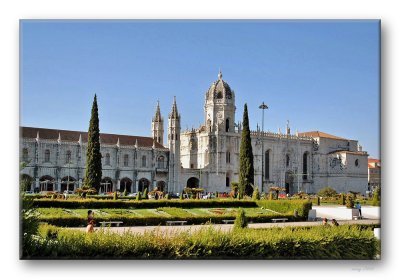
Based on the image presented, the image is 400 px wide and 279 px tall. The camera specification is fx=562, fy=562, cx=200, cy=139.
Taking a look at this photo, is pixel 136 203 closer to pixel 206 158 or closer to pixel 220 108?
pixel 206 158

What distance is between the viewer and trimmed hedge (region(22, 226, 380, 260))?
13.1 m

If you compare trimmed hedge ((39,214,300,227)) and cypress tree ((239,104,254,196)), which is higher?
cypress tree ((239,104,254,196))

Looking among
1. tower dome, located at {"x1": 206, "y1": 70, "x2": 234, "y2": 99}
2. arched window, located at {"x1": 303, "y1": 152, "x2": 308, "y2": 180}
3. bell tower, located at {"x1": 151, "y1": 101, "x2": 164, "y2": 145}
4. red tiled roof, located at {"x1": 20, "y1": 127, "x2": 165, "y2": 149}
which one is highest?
tower dome, located at {"x1": 206, "y1": 70, "x2": 234, "y2": 99}

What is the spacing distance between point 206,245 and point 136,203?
1140cm

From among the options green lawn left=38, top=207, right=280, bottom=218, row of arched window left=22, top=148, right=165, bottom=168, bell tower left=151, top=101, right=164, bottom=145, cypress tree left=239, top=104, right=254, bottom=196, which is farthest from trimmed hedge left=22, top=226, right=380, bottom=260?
bell tower left=151, top=101, right=164, bottom=145

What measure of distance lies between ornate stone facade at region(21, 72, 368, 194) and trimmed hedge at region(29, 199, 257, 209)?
20522 mm

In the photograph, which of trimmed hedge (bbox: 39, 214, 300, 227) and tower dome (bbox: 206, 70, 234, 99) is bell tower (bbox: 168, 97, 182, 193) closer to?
tower dome (bbox: 206, 70, 234, 99)

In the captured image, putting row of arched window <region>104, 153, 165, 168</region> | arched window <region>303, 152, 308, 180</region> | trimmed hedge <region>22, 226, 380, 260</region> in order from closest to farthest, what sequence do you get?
trimmed hedge <region>22, 226, 380, 260</region>, row of arched window <region>104, 153, 165, 168</region>, arched window <region>303, 152, 308, 180</region>

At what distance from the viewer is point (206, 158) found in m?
59.5

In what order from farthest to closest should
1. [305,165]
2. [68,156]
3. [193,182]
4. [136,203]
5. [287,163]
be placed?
[305,165] → [287,163] → [193,182] → [68,156] → [136,203]

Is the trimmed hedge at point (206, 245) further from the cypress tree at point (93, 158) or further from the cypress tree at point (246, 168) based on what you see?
the cypress tree at point (246, 168)

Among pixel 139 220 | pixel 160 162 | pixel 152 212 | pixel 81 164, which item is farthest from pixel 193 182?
pixel 139 220
